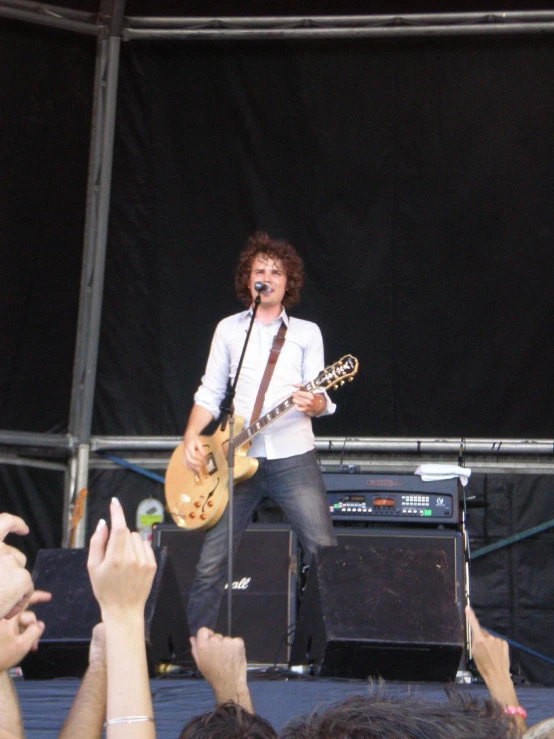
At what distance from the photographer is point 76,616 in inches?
147

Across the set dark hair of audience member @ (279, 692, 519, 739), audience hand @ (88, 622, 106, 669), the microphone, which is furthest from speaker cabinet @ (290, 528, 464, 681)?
dark hair of audience member @ (279, 692, 519, 739)

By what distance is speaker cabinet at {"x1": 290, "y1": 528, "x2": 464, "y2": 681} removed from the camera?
3537mm

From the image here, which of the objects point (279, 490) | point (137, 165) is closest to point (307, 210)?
point (137, 165)

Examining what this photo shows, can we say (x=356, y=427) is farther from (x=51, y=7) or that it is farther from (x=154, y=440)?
(x=51, y=7)

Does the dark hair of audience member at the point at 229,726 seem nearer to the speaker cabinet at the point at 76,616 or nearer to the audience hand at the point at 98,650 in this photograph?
the audience hand at the point at 98,650

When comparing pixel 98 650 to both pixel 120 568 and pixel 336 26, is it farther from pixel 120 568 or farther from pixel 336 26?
pixel 336 26

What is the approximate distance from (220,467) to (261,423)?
0.90 feet

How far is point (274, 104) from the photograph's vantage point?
641cm

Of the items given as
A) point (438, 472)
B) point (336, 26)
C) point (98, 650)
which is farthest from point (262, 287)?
point (98, 650)

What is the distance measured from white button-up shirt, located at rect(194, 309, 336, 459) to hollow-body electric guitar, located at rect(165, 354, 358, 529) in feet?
0.28

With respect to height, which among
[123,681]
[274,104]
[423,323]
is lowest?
[123,681]

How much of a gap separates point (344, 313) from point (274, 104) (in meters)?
1.39

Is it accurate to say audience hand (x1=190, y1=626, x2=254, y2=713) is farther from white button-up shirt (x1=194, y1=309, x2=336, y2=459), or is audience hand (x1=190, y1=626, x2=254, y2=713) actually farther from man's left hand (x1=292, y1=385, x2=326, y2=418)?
white button-up shirt (x1=194, y1=309, x2=336, y2=459)

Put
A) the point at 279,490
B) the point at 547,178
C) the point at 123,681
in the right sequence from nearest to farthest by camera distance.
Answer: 1. the point at 123,681
2. the point at 279,490
3. the point at 547,178
